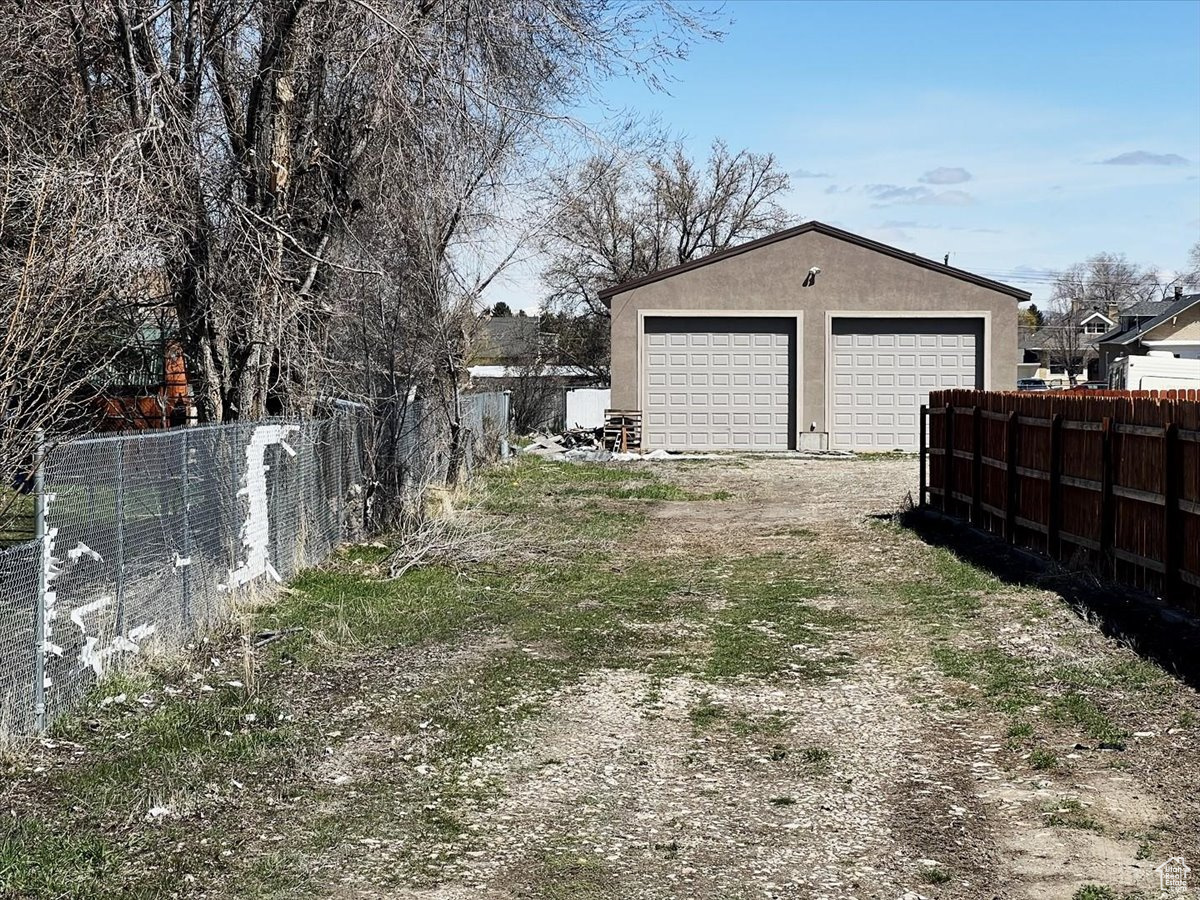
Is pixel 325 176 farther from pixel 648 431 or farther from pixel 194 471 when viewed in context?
pixel 648 431

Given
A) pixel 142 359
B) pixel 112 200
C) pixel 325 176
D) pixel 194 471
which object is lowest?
pixel 194 471

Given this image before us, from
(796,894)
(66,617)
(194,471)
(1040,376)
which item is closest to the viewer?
(796,894)

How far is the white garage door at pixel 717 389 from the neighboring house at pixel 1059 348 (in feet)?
195

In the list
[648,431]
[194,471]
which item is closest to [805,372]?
[648,431]

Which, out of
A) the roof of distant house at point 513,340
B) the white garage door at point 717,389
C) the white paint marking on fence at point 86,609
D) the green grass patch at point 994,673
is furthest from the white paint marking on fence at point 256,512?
the roof of distant house at point 513,340

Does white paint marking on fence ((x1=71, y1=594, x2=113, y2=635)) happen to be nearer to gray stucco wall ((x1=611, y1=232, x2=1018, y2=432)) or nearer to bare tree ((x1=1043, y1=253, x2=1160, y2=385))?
gray stucco wall ((x1=611, y1=232, x2=1018, y2=432))

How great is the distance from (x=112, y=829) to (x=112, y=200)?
5310 millimetres

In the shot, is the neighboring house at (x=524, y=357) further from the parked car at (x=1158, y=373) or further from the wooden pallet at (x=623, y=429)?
the parked car at (x=1158, y=373)

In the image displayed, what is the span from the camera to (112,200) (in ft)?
30.1

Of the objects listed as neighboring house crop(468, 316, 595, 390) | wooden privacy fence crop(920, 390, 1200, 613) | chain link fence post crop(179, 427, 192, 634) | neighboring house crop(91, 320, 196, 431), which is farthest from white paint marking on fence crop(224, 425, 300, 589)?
neighboring house crop(468, 316, 595, 390)

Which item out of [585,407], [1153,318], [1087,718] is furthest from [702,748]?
[1153,318]

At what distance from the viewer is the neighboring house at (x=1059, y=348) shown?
87.1m

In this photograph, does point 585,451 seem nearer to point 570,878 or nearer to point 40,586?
point 40,586

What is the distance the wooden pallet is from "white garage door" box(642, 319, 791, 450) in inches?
8.2
